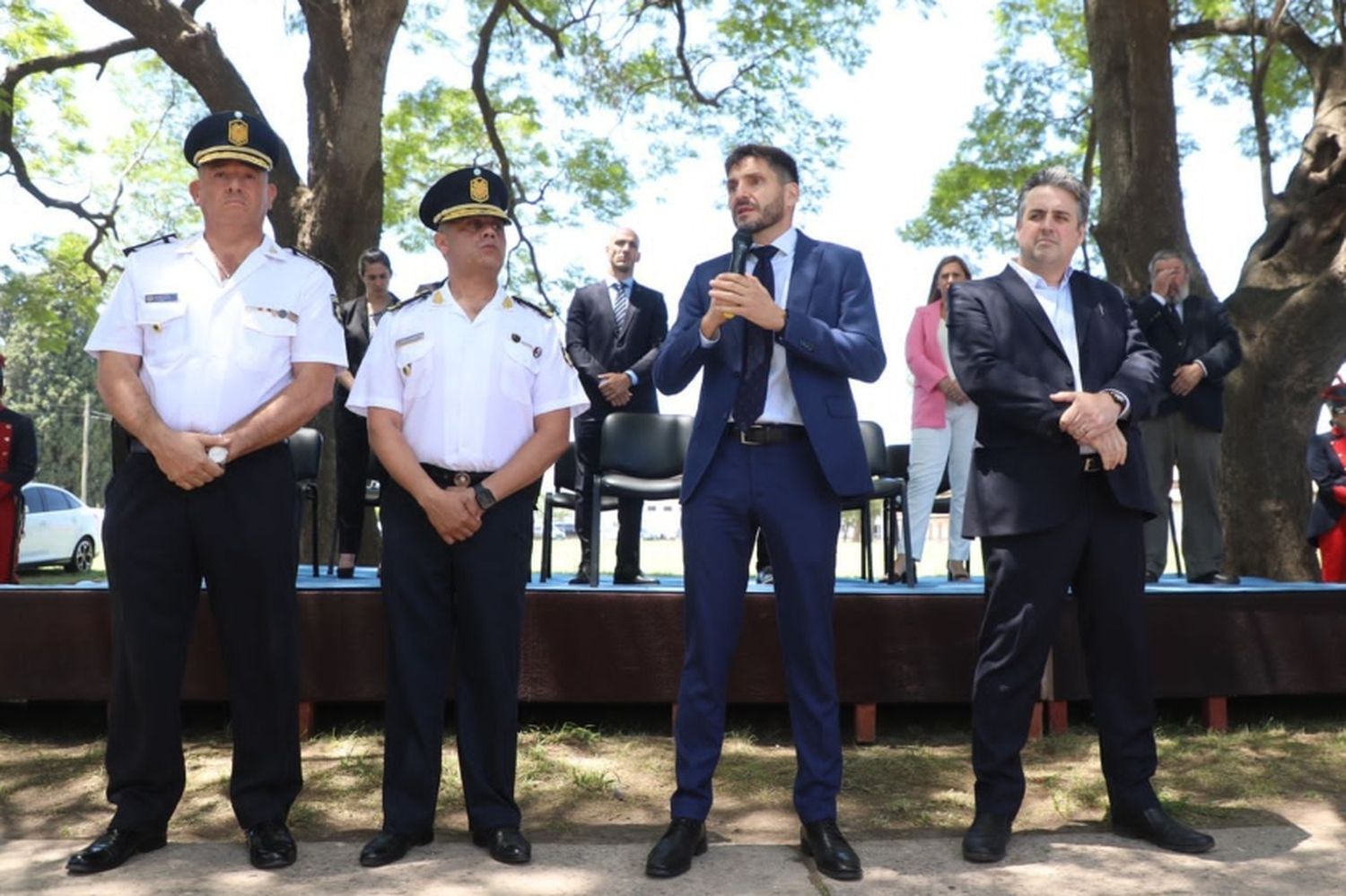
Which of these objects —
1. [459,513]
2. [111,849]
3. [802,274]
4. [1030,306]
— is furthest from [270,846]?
[1030,306]

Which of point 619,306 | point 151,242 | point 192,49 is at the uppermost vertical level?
point 192,49

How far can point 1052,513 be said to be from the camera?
3.80 metres

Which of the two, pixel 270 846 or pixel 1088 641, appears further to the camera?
pixel 1088 641

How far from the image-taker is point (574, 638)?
5328mm

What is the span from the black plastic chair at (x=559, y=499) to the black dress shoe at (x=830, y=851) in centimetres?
337

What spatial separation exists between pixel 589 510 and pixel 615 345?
89 cm

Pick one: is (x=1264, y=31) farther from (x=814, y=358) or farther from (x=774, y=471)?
(x=774, y=471)

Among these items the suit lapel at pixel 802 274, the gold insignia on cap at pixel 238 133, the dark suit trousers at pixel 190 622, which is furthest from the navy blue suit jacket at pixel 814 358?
the gold insignia on cap at pixel 238 133

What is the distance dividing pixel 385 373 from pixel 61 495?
17.8 meters

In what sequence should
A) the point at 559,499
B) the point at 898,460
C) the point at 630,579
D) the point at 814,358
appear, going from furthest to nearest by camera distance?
the point at 898,460 < the point at 559,499 < the point at 630,579 < the point at 814,358

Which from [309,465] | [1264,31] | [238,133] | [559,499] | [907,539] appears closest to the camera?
[238,133]

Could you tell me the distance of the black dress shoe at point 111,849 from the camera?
139 inches

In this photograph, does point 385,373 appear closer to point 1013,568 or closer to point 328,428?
point 1013,568

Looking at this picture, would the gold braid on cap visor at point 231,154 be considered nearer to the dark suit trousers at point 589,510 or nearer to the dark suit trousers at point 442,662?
the dark suit trousers at point 442,662
